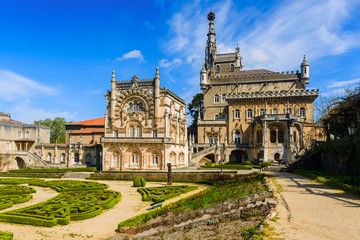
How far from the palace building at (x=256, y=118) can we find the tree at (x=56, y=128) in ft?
130

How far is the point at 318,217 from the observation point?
1010cm

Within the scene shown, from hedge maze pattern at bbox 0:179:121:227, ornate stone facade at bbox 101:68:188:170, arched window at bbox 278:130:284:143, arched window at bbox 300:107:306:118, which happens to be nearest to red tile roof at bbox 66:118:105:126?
ornate stone facade at bbox 101:68:188:170

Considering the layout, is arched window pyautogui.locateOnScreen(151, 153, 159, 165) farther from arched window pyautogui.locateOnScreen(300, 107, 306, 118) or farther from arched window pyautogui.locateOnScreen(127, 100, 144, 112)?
arched window pyautogui.locateOnScreen(300, 107, 306, 118)

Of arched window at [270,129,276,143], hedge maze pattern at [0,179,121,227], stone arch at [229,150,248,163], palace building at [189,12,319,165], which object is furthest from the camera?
stone arch at [229,150,248,163]

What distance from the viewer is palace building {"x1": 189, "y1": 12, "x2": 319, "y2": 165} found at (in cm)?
4634

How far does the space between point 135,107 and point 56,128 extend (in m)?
40.4

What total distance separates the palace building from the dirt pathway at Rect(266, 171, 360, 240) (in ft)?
108

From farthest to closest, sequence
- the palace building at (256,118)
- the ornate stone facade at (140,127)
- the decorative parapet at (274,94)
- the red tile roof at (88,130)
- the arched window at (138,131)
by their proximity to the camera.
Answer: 1. the red tile roof at (88,130)
2. the decorative parapet at (274,94)
3. the palace building at (256,118)
4. the arched window at (138,131)
5. the ornate stone facade at (140,127)

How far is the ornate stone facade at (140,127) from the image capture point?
40594 mm

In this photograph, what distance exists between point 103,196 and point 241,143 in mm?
38994


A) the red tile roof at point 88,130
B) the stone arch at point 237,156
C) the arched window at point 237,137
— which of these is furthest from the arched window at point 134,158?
the arched window at point 237,137

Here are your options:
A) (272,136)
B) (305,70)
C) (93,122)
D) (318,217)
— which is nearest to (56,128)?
(93,122)

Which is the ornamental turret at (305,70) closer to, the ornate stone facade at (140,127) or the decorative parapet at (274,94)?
the decorative parapet at (274,94)

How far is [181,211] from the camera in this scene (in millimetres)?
13367
